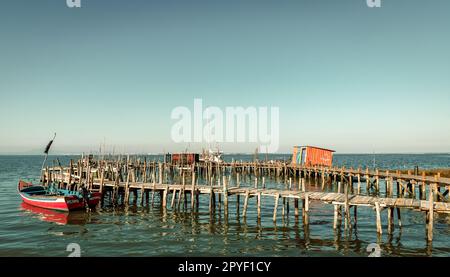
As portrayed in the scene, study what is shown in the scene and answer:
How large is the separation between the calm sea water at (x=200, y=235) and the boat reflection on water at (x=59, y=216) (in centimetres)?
7

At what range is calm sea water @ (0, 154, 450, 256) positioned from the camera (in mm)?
17047

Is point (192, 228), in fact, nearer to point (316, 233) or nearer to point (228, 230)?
point (228, 230)

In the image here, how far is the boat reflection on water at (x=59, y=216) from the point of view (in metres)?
24.1

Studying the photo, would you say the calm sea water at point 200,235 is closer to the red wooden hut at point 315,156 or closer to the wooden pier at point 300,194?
the wooden pier at point 300,194

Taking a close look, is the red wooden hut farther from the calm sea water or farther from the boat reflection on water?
the boat reflection on water

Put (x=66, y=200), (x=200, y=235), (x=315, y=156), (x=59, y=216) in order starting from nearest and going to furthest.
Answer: (x=200, y=235), (x=59, y=216), (x=66, y=200), (x=315, y=156)

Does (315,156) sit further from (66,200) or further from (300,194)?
(66,200)

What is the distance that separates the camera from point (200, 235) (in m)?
19.8

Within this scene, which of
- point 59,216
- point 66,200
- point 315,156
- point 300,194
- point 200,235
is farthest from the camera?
point 315,156

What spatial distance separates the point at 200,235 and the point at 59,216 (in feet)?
42.7

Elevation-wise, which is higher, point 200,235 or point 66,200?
point 66,200

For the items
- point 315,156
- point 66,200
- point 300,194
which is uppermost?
point 315,156

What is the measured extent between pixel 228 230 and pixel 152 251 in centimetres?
538

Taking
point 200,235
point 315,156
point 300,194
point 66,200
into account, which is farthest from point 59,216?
point 315,156
